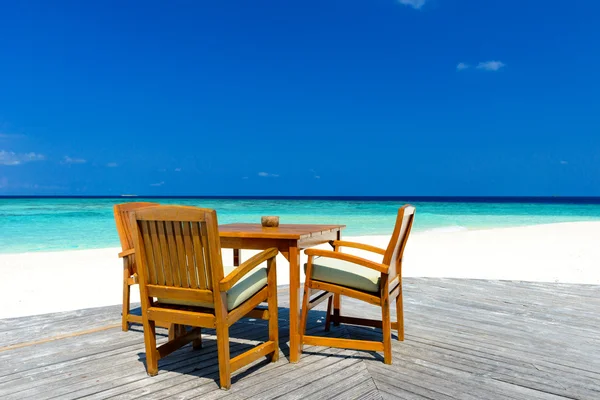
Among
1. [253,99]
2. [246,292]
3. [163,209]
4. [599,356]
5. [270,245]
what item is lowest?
[599,356]

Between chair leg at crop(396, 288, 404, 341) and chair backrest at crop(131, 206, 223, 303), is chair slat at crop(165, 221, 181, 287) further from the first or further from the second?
chair leg at crop(396, 288, 404, 341)

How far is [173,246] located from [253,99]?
6499 cm

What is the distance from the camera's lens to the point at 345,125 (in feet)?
212

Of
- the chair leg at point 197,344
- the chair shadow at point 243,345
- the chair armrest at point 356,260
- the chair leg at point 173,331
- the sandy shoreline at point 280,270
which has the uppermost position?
the chair armrest at point 356,260

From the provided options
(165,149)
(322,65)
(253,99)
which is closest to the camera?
(322,65)

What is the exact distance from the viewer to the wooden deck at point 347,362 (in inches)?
83.8

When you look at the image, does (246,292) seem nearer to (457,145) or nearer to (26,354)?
(26,354)

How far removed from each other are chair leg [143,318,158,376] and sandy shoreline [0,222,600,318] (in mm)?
2570

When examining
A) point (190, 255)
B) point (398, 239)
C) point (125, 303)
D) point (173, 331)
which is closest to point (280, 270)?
point (125, 303)

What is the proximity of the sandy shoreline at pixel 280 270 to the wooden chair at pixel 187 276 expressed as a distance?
8.98 ft

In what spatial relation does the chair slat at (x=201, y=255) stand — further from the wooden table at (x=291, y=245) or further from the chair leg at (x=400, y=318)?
the chair leg at (x=400, y=318)

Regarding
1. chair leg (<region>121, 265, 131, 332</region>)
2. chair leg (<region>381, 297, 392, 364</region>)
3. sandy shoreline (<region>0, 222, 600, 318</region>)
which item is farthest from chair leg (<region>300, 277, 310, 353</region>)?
sandy shoreline (<region>0, 222, 600, 318</region>)

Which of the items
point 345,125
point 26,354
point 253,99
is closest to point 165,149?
point 253,99

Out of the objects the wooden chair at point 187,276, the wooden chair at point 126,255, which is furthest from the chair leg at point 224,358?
the wooden chair at point 126,255
